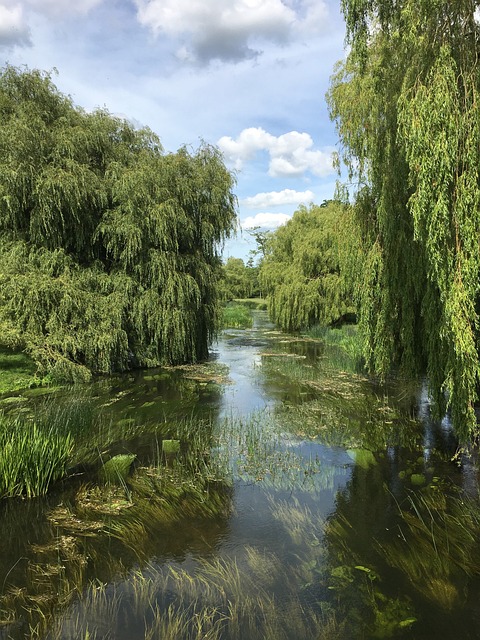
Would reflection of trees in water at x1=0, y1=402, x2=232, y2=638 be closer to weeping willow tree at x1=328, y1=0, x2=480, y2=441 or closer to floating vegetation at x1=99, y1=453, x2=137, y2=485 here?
floating vegetation at x1=99, y1=453, x2=137, y2=485

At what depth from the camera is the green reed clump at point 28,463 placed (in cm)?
548

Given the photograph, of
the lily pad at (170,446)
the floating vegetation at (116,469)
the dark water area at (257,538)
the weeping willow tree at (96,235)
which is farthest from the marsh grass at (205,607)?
the weeping willow tree at (96,235)

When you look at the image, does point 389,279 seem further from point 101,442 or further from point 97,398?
point 97,398

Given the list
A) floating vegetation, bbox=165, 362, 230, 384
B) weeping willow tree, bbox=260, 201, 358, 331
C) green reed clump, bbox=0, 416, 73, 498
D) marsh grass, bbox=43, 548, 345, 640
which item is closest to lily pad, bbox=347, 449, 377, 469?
marsh grass, bbox=43, 548, 345, 640

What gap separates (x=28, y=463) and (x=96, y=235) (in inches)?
369

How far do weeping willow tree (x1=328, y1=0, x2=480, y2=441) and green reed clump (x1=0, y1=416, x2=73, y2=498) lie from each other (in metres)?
5.87

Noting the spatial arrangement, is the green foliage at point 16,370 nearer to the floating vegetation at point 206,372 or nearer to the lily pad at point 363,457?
the floating vegetation at point 206,372

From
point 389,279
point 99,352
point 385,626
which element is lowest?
point 385,626

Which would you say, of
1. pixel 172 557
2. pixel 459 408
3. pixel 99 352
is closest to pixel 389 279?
pixel 459 408

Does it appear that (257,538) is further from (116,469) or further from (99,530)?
(116,469)

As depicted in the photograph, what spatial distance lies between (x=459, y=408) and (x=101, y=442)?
6149 millimetres

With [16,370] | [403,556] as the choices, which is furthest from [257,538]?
[16,370]

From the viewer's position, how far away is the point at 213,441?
26.2ft

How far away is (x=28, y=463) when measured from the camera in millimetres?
5715
